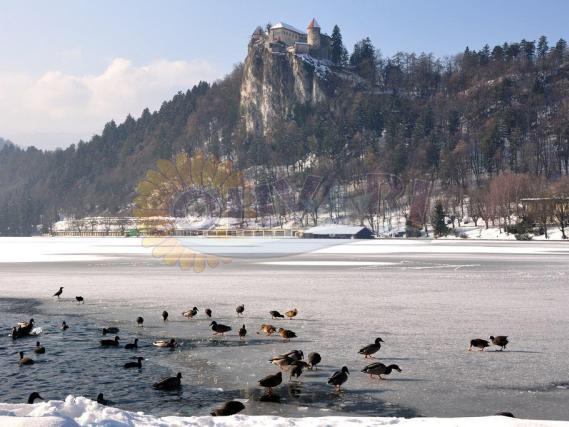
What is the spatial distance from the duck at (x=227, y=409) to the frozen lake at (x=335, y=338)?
502mm

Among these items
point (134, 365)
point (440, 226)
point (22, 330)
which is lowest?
point (134, 365)

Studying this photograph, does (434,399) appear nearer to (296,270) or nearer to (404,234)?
(296,270)

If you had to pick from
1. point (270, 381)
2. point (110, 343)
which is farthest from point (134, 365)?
point (270, 381)

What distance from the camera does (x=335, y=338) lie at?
17109 millimetres

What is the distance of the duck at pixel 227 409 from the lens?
1009cm

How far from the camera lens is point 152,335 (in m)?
18.0

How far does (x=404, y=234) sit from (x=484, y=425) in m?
119

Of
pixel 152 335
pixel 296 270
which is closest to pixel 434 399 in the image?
pixel 152 335

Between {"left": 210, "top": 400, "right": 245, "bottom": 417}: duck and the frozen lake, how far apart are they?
0.50 metres

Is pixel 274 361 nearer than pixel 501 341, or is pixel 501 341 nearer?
pixel 274 361

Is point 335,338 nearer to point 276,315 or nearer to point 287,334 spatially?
point 287,334

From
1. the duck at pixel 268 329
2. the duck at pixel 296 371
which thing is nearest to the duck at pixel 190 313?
the duck at pixel 268 329


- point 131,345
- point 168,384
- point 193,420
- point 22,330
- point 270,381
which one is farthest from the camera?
point 22,330

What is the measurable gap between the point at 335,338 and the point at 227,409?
744cm
